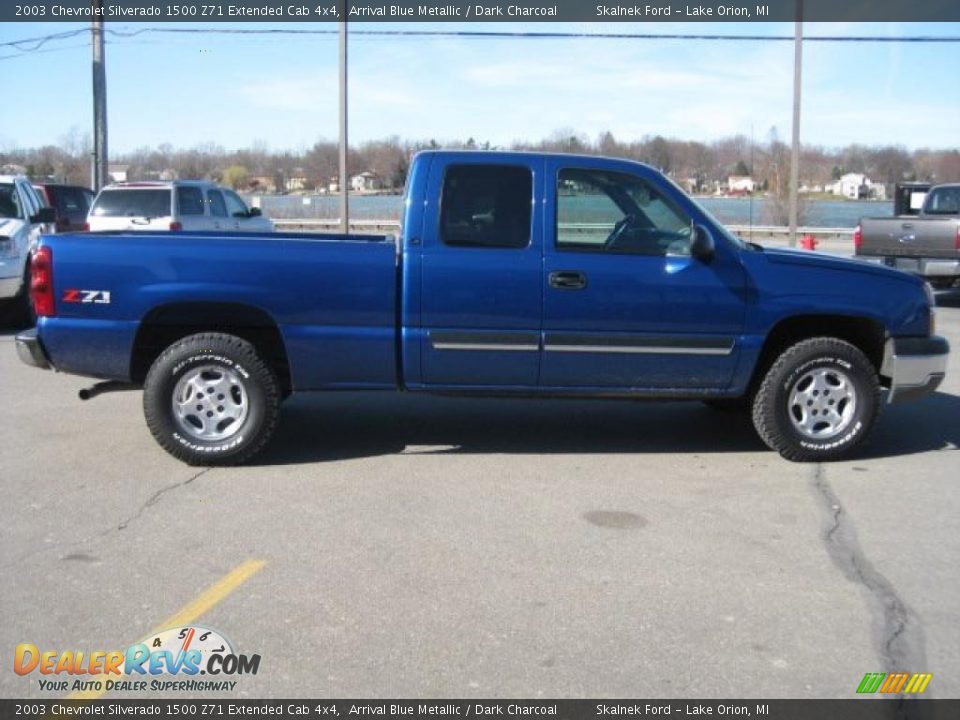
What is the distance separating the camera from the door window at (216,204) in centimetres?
1720

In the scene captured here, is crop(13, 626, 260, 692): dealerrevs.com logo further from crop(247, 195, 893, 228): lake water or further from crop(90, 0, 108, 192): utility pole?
crop(247, 195, 893, 228): lake water

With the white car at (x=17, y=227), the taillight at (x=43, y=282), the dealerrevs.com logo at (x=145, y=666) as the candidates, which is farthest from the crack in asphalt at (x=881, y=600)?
the white car at (x=17, y=227)

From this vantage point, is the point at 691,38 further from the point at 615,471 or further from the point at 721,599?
the point at 721,599

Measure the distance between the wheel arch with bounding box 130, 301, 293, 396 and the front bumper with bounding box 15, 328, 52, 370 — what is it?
21.2 inches

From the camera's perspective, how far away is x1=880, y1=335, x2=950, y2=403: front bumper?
6.64 metres

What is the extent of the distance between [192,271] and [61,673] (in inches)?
120

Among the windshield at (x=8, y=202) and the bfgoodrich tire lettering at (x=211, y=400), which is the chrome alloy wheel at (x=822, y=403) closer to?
the bfgoodrich tire lettering at (x=211, y=400)

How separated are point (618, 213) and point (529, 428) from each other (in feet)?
6.32

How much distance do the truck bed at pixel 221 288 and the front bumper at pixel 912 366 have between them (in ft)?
10.8

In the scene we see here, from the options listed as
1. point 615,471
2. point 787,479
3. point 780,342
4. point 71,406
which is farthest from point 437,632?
point 71,406
